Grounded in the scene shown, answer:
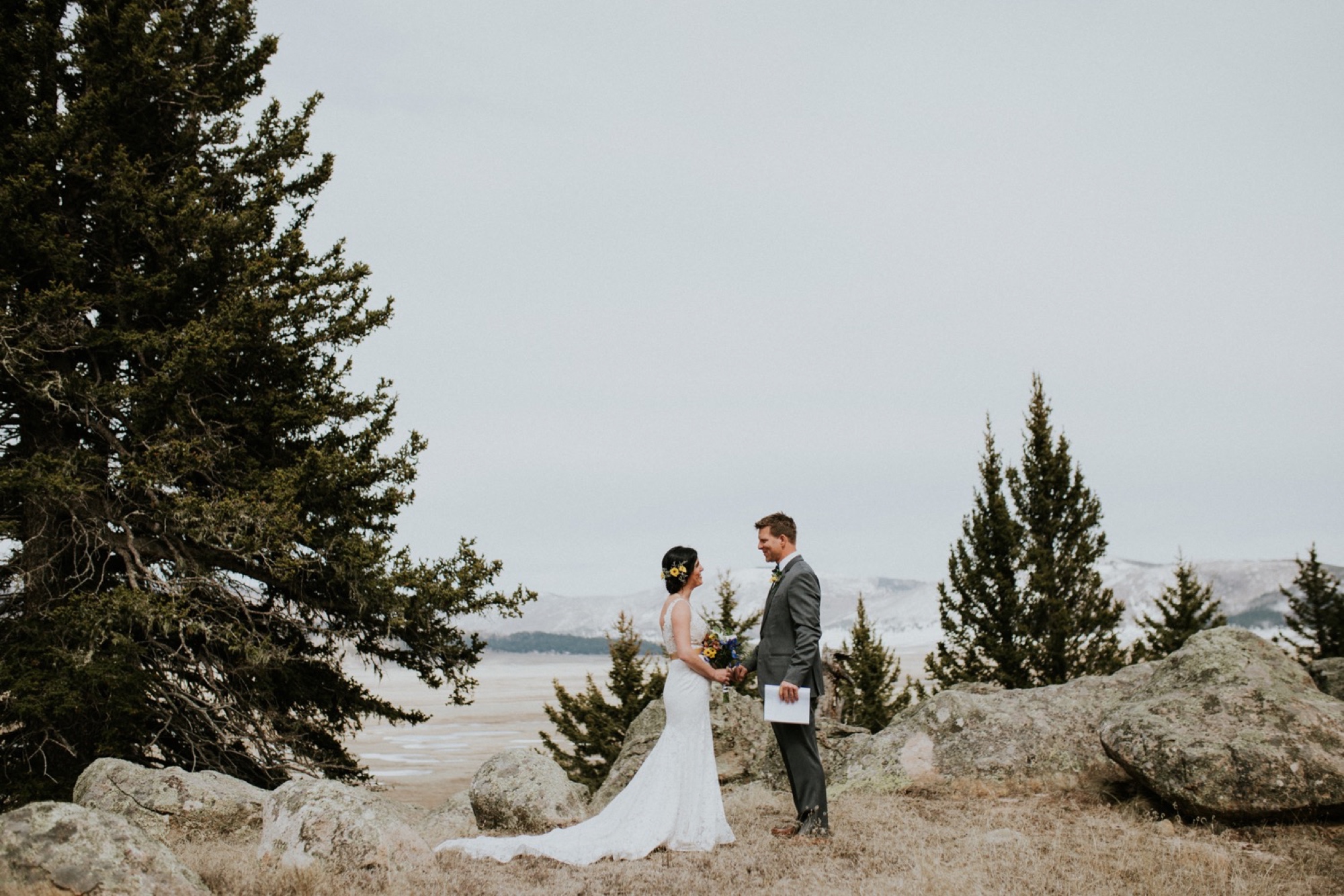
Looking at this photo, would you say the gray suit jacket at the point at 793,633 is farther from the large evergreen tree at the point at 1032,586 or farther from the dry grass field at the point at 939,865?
the large evergreen tree at the point at 1032,586

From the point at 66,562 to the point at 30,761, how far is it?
3418 millimetres

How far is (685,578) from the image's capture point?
802 cm

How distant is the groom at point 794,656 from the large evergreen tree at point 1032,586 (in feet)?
76.2

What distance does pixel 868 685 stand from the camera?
33.0 meters

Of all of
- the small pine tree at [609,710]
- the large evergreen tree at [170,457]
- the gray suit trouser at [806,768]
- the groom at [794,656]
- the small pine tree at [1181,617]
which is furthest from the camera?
the small pine tree at [1181,617]

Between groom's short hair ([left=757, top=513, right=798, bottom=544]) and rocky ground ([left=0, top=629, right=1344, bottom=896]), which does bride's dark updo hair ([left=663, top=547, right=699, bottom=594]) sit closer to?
groom's short hair ([left=757, top=513, right=798, bottom=544])

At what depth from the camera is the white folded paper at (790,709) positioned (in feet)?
25.1

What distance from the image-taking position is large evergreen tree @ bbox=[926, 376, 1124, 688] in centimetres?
2964

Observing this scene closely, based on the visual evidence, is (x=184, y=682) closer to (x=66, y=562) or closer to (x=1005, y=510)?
(x=66, y=562)

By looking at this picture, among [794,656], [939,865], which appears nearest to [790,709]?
[794,656]

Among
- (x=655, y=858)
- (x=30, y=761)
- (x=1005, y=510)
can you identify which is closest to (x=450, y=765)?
(x=1005, y=510)

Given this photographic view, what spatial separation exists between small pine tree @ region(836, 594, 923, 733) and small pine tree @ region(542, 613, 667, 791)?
7230mm

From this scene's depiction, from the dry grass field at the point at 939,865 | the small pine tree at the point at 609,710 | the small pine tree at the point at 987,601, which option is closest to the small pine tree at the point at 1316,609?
the small pine tree at the point at 987,601

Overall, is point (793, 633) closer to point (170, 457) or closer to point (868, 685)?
point (170, 457)
